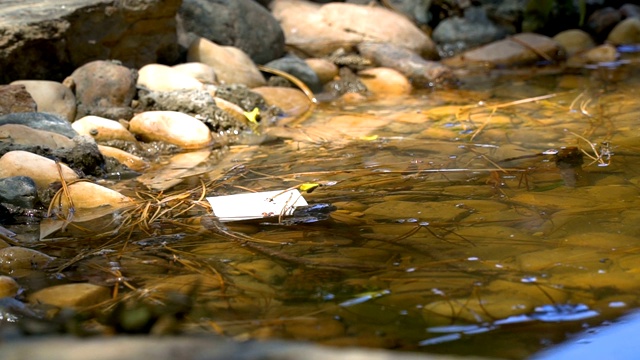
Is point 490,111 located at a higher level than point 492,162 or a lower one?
lower

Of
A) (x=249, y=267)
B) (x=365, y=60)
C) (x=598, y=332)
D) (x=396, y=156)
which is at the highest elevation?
(x=598, y=332)

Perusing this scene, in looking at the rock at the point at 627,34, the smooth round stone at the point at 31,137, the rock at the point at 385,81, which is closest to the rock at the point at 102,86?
the smooth round stone at the point at 31,137

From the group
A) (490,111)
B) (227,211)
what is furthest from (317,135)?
(227,211)

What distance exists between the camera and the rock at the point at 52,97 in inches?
198

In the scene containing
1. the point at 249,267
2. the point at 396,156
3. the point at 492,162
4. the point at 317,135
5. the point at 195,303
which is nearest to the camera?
the point at 195,303

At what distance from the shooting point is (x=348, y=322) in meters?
2.17

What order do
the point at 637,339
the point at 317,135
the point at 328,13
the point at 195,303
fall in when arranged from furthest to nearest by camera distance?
the point at 328,13 → the point at 317,135 → the point at 195,303 → the point at 637,339

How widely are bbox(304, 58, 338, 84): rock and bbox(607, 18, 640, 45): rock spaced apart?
3.81m

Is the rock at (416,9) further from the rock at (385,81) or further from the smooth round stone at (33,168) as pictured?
the smooth round stone at (33,168)

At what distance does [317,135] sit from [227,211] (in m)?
1.86

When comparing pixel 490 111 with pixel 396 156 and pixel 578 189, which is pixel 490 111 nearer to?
pixel 396 156

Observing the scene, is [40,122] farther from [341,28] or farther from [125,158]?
[341,28]

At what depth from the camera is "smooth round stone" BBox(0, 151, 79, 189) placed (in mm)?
3729

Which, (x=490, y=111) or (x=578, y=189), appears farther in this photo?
(x=490, y=111)
